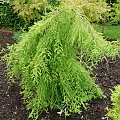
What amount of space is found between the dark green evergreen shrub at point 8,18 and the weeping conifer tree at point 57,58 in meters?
6.76

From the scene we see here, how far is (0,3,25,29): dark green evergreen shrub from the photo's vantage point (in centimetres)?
1269

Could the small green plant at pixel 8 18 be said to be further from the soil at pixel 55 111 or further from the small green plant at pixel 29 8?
the soil at pixel 55 111

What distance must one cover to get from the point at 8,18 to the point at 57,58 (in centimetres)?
773

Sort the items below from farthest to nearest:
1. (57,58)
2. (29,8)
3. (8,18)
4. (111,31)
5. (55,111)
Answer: (8,18) < (111,31) < (29,8) < (55,111) < (57,58)

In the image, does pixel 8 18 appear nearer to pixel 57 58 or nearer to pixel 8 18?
pixel 8 18

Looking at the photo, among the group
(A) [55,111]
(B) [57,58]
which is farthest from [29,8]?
(B) [57,58]

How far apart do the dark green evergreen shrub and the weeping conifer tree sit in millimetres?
6758

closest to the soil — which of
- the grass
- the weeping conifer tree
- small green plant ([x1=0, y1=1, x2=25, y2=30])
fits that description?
the weeping conifer tree

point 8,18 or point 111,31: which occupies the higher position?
point 8,18

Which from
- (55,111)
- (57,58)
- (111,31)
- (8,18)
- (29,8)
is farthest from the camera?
(8,18)

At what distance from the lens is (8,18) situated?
12.8m

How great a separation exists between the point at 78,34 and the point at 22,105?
1.69m

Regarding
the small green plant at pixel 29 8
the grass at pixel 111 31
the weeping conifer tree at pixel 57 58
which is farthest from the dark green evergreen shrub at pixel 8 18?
the weeping conifer tree at pixel 57 58

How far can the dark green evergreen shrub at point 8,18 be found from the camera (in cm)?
1269
